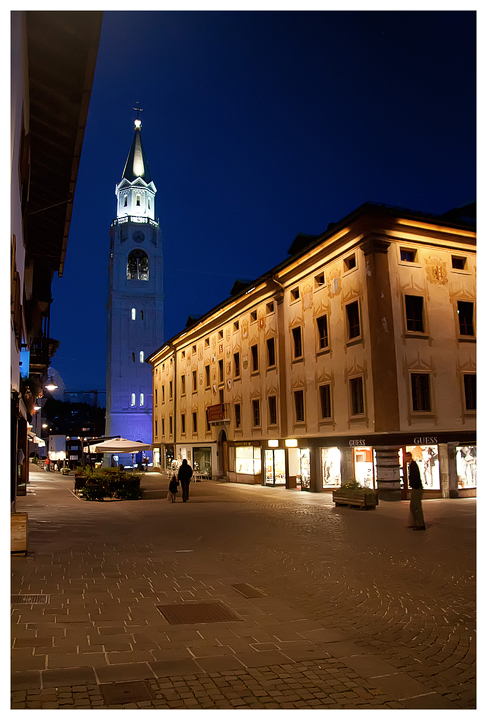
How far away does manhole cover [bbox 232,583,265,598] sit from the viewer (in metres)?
8.45

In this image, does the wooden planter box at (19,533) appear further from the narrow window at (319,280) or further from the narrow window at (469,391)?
the narrow window at (469,391)

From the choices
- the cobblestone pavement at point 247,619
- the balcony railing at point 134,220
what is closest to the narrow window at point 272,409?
the cobblestone pavement at point 247,619

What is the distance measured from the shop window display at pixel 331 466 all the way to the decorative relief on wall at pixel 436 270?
8.67 metres

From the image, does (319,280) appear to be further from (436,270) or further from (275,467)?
(275,467)

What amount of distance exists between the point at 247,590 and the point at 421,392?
1819 centimetres

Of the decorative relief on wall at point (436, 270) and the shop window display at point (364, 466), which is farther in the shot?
the decorative relief on wall at point (436, 270)

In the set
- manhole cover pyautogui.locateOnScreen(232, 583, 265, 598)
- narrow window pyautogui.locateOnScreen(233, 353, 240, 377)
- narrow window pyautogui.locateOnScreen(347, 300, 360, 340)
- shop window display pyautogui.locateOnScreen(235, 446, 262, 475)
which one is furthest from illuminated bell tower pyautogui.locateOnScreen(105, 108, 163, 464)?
manhole cover pyautogui.locateOnScreen(232, 583, 265, 598)

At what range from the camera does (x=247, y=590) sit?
8.74m

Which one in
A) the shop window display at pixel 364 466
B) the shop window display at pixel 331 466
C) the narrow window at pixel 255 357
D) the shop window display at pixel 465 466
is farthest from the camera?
the narrow window at pixel 255 357

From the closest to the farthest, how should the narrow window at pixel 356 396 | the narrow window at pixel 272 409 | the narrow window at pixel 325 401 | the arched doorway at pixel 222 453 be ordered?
1. the narrow window at pixel 356 396
2. the narrow window at pixel 325 401
3. the narrow window at pixel 272 409
4. the arched doorway at pixel 222 453

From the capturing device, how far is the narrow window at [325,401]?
28.1 m

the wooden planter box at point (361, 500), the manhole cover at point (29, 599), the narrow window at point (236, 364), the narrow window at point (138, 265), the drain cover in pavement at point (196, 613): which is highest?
the narrow window at point (138, 265)

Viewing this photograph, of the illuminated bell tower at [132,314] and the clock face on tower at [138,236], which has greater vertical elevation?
the clock face on tower at [138,236]

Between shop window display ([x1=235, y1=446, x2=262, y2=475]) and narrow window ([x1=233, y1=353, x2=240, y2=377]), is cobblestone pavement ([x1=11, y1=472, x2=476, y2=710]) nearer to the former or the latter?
shop window display ([x1=235, y1=446, x2=262, y2=475])
